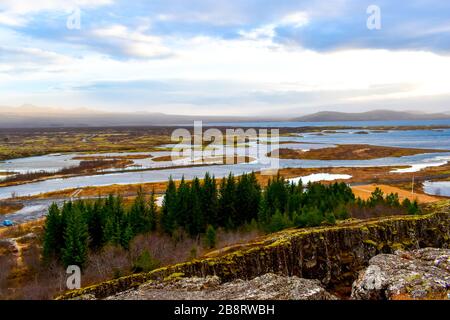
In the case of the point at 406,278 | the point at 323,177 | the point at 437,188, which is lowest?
the point at 437,188

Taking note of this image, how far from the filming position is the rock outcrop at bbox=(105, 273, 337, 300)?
67.1 feet

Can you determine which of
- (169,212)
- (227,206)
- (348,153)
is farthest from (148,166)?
(348,153)

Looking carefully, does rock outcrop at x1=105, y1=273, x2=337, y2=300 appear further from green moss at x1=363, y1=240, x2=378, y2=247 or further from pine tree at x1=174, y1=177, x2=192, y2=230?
pine tree at x1=174, y1=177, x2=192, y2=230

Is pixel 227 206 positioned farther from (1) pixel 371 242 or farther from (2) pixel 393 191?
(2) pixel 393 191

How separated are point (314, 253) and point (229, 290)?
10.1 metres

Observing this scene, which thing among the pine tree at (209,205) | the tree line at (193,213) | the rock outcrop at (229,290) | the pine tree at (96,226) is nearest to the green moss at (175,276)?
the rock outcrop at (229,290)

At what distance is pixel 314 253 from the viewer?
2948 cm

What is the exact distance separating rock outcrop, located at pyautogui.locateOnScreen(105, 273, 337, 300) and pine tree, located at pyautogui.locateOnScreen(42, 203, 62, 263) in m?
28.2

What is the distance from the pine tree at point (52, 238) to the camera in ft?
151

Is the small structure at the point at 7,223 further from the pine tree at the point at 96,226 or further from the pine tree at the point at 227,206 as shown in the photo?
the pine tree at the point at 227,206
